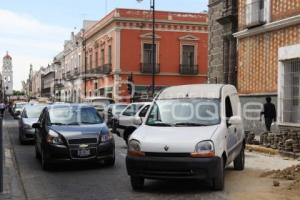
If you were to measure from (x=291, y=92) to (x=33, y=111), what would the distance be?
32.9 ft

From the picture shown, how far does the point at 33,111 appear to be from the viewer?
20750mm

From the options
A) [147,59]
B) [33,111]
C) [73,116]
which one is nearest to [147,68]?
[147,59]

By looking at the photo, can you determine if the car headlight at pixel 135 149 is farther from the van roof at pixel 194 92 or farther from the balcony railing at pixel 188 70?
the balcony railing at pixel 188 70

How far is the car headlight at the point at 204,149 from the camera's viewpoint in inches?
336

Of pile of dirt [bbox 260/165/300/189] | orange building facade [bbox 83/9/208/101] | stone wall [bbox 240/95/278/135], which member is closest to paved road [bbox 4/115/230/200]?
pile of dirt [bbox 260/165/300/189]

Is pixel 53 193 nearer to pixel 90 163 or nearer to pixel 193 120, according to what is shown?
pixel 193 120

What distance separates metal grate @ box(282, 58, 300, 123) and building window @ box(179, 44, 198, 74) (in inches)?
1155

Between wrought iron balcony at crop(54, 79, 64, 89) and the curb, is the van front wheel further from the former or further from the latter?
wrought iron balcony at crop(54, 79, 64, 89)

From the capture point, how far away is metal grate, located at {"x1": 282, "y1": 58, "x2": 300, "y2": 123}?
777 inches

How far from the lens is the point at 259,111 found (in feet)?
72.7

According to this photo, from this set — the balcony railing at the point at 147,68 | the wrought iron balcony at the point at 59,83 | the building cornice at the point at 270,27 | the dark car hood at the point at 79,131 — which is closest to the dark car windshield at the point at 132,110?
the building cornice at the point at 270,27

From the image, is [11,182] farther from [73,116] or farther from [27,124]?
[27,124]

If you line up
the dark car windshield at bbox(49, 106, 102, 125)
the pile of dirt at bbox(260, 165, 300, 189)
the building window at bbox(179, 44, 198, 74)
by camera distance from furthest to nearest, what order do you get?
the building window at bbox(179, 44, 198, 74) → the dark car windshield at bbox(49, 106, 102, 125) → the pile of dirt at bbox(260, 165, 300, 189)

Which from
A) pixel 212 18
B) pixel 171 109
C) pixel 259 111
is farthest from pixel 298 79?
A: pixel 171 109
